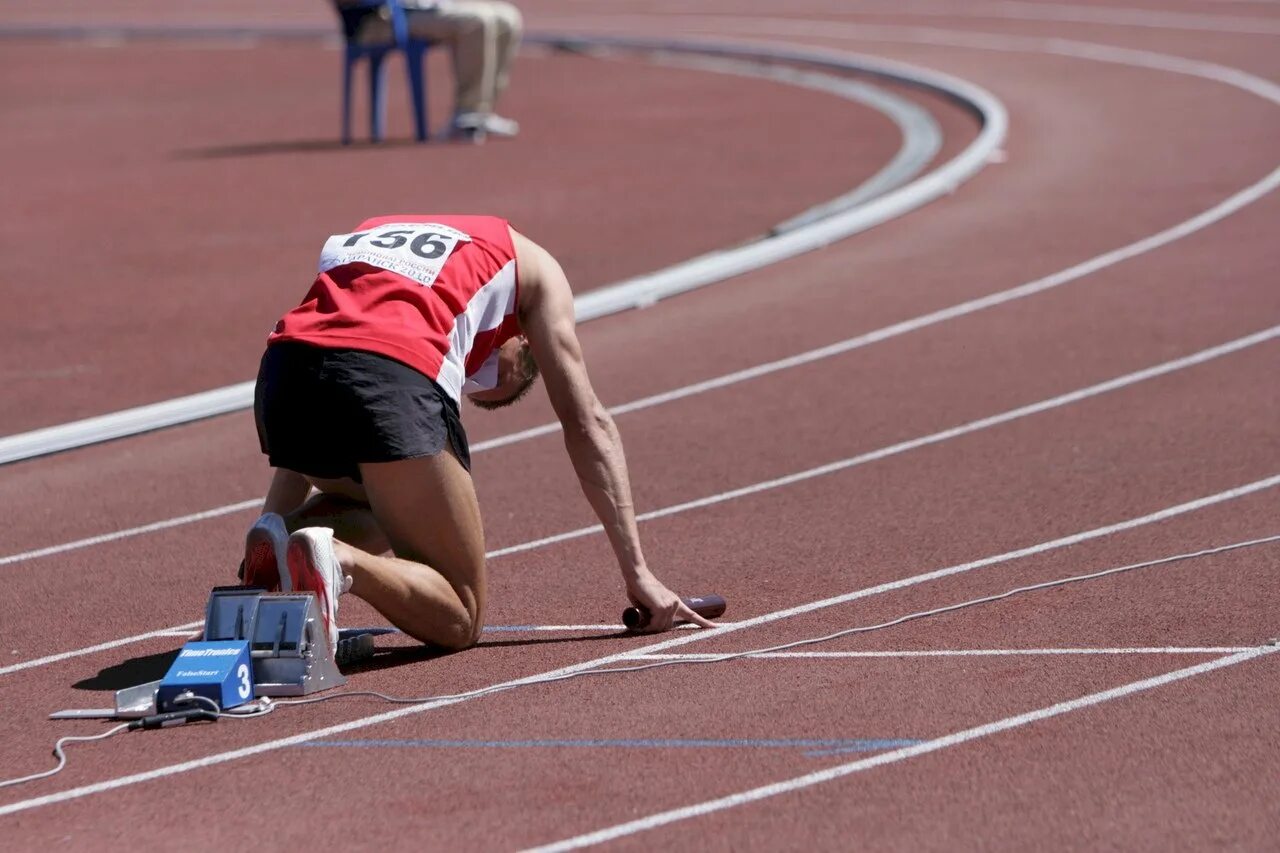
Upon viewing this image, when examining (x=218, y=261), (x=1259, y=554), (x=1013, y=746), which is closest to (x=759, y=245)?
(x=218, y=261)

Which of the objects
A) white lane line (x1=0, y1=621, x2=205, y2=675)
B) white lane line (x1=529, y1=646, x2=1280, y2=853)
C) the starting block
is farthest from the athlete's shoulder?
white lane line (x1=529, y1=646, x2=1280, y2=853)

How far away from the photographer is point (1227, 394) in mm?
Answer: 8797

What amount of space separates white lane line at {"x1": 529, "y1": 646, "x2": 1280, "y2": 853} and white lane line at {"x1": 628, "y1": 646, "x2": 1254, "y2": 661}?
4.1 inches

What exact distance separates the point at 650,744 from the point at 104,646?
209cm

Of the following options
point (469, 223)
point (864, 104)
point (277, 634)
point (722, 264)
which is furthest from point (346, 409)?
point (864, 104)

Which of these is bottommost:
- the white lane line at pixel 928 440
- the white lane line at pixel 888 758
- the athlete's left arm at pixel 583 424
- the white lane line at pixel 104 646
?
the white lane line at pixel 928 440

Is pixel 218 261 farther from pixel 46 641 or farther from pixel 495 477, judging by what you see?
pixel 46 641

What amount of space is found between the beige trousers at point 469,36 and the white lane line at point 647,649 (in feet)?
35.6

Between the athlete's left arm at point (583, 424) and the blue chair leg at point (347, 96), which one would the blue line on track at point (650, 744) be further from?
the blue chair leg at point (347, 96)

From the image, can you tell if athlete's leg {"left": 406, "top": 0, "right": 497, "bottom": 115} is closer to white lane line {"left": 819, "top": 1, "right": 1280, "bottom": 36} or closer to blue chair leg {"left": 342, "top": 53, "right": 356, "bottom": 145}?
blue chair leg {"left": 342, "top": 53, "right": 356, "bottom": 145}

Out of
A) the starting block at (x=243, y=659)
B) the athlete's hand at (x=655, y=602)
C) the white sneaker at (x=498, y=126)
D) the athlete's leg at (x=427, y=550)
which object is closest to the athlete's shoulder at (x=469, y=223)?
the athlete's leg at (x=427, y=550)

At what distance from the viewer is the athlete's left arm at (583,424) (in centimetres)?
560

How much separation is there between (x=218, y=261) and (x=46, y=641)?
681cm

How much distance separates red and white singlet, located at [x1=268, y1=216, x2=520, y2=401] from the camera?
5.37m
